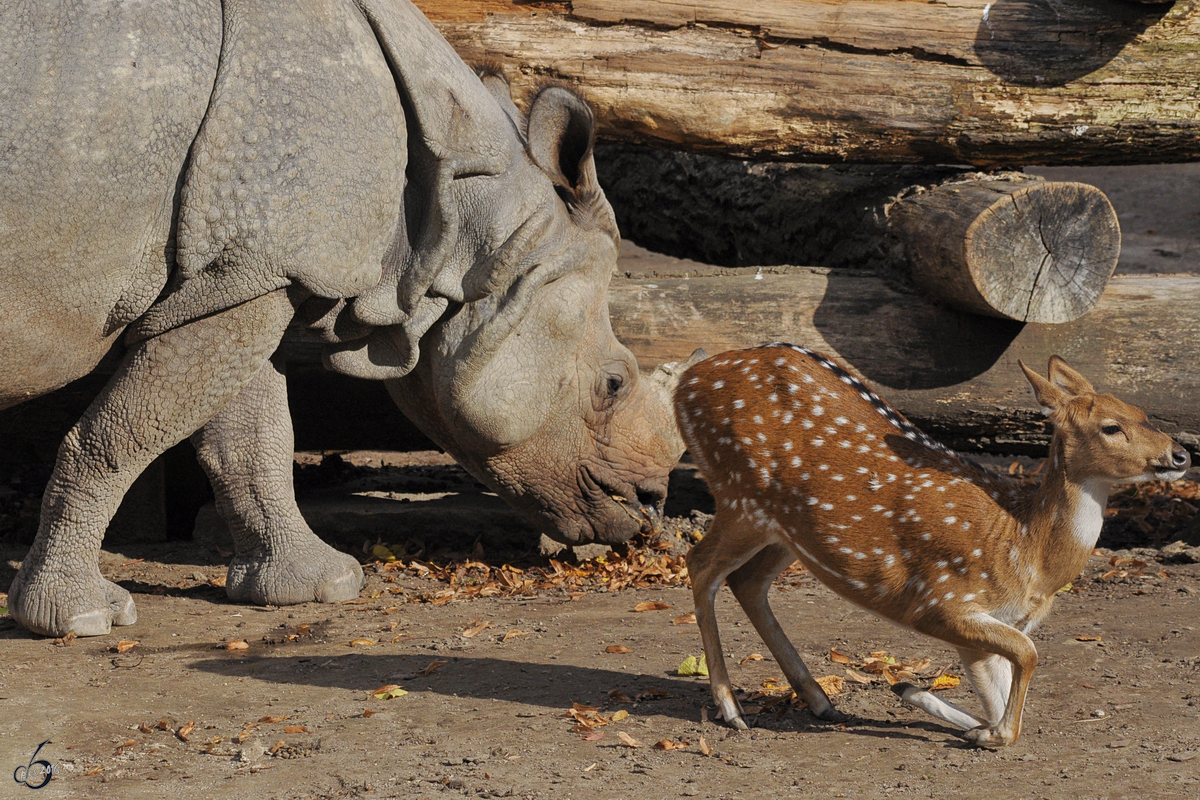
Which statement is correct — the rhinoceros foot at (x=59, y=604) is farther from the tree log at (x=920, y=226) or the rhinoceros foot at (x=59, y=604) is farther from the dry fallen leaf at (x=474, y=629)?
the tree log at (x=920, y=226)

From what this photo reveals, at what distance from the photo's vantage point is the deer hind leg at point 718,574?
14.1ft

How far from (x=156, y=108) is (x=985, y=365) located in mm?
4356

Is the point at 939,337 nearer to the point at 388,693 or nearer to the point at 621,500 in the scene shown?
the point at 621,500

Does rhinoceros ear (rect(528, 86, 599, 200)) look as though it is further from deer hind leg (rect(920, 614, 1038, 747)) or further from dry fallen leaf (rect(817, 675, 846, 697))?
deer hind leg (rect(920, 614, 1038, 747))

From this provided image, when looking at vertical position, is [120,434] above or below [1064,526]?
below

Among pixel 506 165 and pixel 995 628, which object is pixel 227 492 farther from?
pixel 995 628

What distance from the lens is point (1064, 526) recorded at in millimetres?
3973

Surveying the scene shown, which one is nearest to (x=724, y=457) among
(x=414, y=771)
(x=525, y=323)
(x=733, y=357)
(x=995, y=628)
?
(x=733, y=357)

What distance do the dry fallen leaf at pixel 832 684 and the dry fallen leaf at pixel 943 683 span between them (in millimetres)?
320

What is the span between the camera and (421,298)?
5680mm

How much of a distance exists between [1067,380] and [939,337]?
9.26 ft

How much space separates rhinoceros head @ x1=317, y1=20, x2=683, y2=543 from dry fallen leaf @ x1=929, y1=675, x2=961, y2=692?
82.8 inches

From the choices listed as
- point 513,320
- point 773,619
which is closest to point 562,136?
point 513,320

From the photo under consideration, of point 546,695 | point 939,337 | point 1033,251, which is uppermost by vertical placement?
point 1033,251
